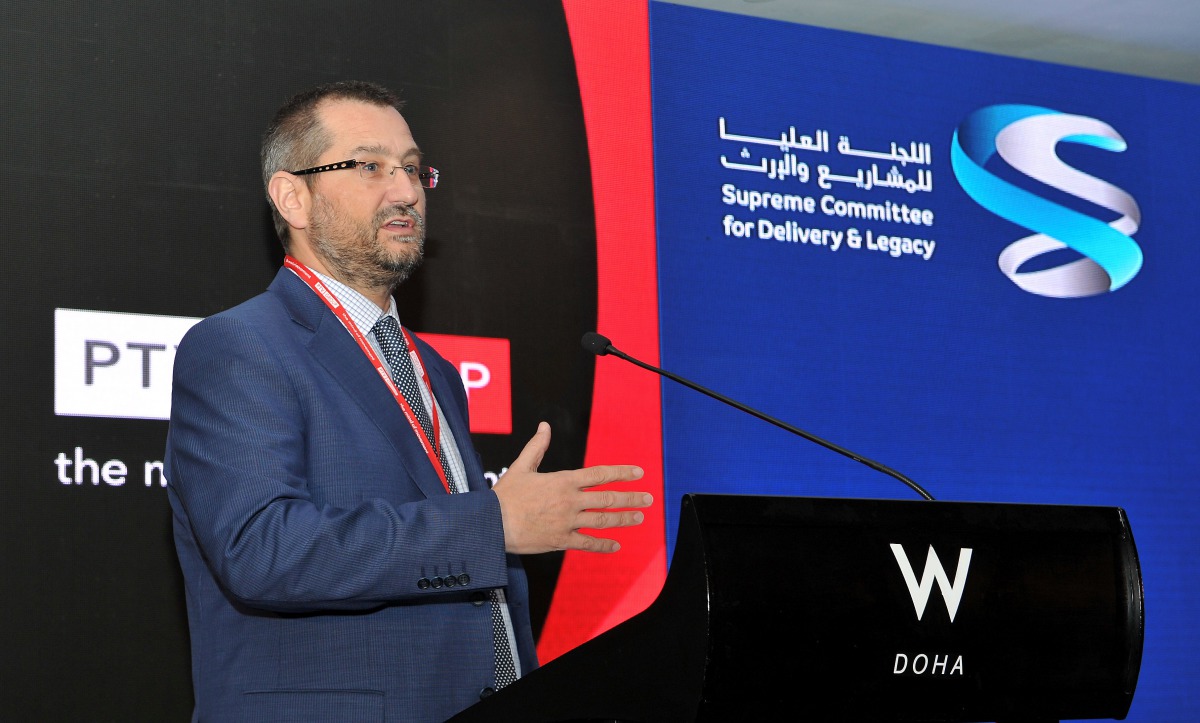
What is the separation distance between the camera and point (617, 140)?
13.5ft

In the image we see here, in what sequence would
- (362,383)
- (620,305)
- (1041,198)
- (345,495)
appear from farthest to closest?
(1041,198) → (620,305) → (362,383) → (345,495)

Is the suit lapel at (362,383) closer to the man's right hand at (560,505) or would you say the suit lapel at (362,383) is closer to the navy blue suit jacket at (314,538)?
the navy blue suit jacket at (314,538)

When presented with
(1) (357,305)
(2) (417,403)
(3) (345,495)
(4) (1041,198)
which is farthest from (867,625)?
Result: (4) (1041,198)

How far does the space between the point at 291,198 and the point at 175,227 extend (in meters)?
1.25

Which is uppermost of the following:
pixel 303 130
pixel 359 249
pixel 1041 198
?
pixel 1041 198

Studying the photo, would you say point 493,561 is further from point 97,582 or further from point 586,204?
point 586,204

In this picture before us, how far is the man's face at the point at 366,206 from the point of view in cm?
228

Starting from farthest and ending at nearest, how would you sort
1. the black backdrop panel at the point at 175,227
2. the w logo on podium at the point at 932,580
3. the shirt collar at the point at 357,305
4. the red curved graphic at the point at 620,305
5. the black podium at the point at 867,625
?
the red curved graphic at the point at 620,305, the black backdrop panel at the point at 175,227, the shirt collar at the point at 357,305, the w logo on podium at the point at 932,580, the black podium at the point at 867,625

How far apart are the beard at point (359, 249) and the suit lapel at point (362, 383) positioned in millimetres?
170

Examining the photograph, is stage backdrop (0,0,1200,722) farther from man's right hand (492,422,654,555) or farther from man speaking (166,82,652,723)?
man's right hand (492,422,654,555)

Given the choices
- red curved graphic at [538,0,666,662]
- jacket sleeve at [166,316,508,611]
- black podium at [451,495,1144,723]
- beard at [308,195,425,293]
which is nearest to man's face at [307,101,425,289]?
beard at [308,195,425,293]

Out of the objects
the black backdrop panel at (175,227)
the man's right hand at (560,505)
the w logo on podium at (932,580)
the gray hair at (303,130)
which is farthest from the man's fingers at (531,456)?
A: the black backdrop panel at (175,227)

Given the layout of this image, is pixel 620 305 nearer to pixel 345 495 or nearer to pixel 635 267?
pixel 635 267

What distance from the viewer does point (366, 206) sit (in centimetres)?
231
